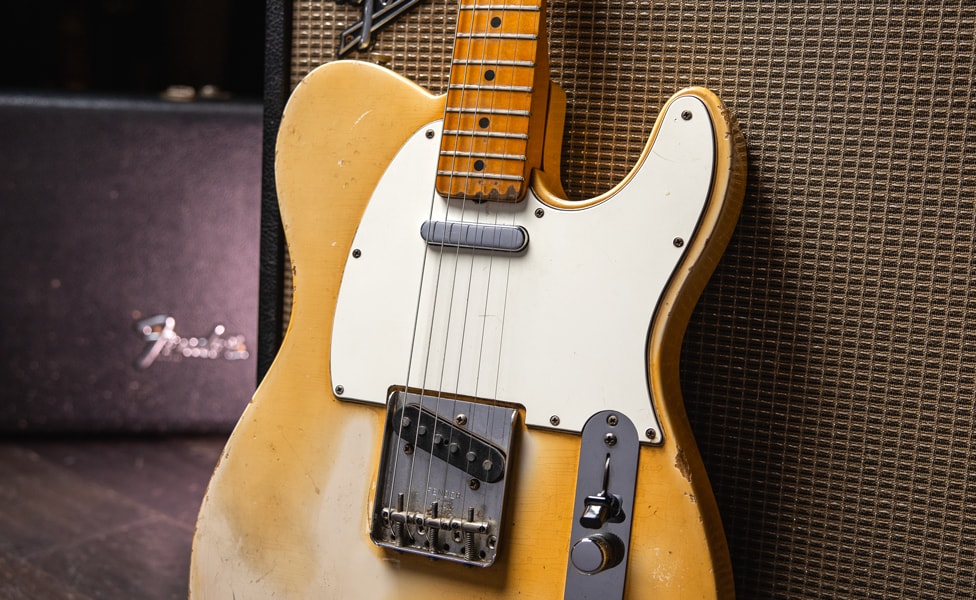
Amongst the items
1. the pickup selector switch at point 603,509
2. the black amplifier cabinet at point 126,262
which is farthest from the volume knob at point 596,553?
the black amplifier cabinet at point 126,262

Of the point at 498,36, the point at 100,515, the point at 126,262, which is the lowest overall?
the point at 100,515

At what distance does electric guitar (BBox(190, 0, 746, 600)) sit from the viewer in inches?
26.7

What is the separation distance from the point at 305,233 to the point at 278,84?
0.23m

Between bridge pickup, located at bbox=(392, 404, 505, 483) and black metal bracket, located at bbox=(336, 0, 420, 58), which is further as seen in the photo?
black metal bracket, located at bbox=(336, 0, 420, 58)

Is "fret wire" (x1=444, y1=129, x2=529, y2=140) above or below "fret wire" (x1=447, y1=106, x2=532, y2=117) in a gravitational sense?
below

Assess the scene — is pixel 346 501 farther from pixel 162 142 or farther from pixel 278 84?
pixel 162 142

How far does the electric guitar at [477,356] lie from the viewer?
26.7 inches

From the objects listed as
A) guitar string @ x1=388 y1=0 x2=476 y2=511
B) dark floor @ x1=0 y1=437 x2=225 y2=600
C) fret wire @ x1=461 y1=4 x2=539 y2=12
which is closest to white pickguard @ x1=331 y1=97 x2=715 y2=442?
guitar string @ x1=388 y1=0 x2=476 y2=511

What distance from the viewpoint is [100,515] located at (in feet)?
3.60

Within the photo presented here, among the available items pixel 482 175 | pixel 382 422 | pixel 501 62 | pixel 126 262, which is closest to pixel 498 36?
pixel 501 62

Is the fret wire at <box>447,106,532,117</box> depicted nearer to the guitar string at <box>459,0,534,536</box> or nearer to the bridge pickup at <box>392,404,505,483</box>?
the guitar string at <box>459,0,534,536</box>

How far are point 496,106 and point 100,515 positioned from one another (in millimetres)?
748

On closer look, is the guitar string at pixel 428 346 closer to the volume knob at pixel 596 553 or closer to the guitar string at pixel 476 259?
the guitar string at pixel 476 259

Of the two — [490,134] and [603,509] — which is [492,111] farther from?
[603,509]
